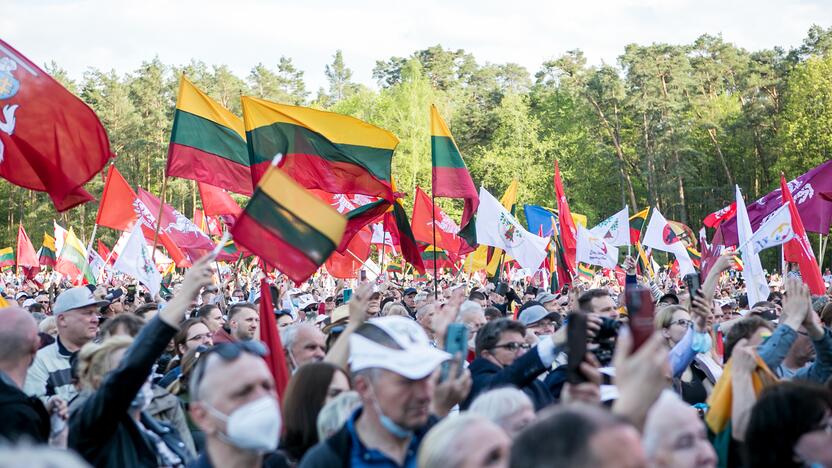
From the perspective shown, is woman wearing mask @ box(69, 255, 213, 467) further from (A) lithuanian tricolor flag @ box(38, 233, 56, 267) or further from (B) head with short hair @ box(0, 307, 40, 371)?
(A) lithuanian tricolor flag @ box(38, 233, 56, 267)

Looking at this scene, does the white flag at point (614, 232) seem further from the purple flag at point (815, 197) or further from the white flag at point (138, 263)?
the white flag at point (138, 263)

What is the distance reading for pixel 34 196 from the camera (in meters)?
65.9

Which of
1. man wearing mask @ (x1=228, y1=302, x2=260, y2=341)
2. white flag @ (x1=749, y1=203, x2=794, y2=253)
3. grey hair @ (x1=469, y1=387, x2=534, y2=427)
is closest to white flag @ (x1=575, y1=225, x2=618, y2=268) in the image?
white flag @ (x1=749, y1=203, x2=794, y2=253)

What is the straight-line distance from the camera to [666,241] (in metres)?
20.8

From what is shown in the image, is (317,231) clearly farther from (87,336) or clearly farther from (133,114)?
(133,114)

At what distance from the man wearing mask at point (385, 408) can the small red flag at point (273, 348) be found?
2181mm

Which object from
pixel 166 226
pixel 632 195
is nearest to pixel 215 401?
pixel 166 226

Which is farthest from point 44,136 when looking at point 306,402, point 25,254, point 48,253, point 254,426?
point 48,253

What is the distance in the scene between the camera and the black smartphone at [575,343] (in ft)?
11.3

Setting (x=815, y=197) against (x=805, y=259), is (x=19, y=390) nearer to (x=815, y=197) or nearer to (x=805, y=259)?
(x=805, y=259)

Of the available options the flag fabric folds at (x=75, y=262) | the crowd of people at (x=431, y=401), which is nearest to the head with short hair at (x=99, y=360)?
the crowd of people at (x=431, y=401)

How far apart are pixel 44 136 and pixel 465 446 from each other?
5.56 m

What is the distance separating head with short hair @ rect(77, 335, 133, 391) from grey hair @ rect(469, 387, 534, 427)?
190 centimetres

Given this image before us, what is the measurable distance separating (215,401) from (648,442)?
1.57 metres
